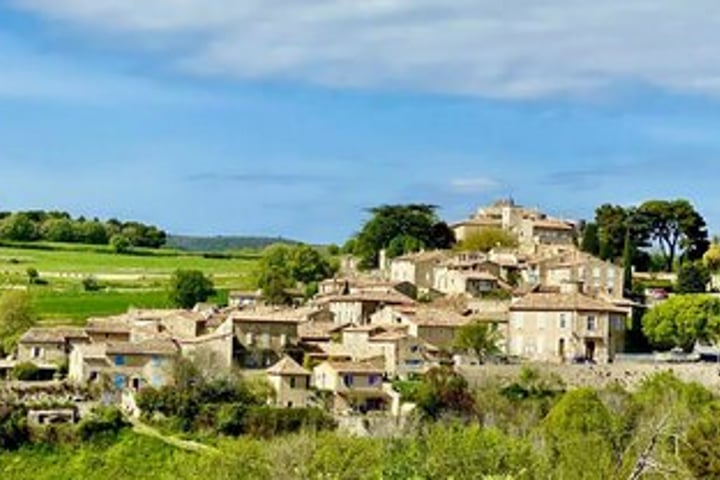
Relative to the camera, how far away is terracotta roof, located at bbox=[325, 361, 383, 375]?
55.9 meters

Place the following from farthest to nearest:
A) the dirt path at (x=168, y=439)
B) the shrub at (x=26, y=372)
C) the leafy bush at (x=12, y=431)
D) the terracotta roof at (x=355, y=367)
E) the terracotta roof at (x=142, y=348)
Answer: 1. the shrub at (x=26, y=372)
2. the terracotta roof at (x=142, y=348)
3. the terracotta roof at (x=355, y=367)
4. the leafy bush at (x=12, y=431)
5. the dirt path at (x=168, y=439)

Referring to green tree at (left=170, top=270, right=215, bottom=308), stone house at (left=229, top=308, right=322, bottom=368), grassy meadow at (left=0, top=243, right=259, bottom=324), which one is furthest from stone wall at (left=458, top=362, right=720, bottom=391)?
green tree at (left=170, top=270, right=215, bottom=308)

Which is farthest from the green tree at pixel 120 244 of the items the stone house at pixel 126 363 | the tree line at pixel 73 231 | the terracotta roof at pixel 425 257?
the stone house at pixel 126 363

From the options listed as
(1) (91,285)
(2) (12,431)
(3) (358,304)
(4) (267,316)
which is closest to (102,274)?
(1) (91,285)

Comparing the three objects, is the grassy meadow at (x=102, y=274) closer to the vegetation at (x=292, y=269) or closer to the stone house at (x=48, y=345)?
the vegetation at (x=292, y=269)

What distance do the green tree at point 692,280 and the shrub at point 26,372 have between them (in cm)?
3237

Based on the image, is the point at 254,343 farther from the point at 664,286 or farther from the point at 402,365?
the point at 664,286

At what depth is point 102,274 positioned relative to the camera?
293ft

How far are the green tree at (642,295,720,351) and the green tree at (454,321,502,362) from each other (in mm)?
7770

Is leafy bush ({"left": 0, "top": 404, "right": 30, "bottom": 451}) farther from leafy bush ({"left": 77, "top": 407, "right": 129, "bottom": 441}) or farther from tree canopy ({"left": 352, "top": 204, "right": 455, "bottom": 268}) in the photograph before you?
tree canopy ({"left": 352, "top": 204, "right": 455, "bottom": 268})

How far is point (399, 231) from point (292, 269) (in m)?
7.04

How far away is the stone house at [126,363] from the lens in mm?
56438

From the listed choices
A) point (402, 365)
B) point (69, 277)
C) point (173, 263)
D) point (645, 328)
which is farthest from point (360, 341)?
point (173, 263)

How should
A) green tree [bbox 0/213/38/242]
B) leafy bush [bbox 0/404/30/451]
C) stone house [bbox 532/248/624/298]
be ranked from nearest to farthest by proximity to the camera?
leafy bush [bbox 0/404/30/451] < stone house [bbox 532/248/624/298] < green tree [bbox 0/213/38/242]
